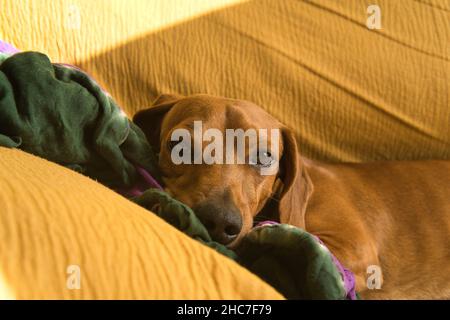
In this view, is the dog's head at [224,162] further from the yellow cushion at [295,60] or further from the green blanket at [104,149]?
the yellow cushion at [295,60]

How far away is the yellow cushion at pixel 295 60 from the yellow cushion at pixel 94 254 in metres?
1.01

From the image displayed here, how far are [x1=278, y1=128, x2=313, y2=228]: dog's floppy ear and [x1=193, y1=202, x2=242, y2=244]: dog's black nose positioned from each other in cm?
30

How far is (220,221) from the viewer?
1.35 metres

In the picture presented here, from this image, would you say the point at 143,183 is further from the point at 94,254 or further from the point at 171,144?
the point at 94,254

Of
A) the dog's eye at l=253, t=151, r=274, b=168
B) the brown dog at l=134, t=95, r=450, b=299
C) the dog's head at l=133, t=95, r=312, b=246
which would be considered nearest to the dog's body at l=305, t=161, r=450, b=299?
the brown dog at l=134, t=95, r=450, b=299

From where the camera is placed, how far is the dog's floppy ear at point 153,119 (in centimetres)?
178

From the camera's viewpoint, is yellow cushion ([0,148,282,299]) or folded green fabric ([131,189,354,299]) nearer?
yellow cushion ([0,148,282,299])

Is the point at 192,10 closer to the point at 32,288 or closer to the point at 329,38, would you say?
the point at 329,38

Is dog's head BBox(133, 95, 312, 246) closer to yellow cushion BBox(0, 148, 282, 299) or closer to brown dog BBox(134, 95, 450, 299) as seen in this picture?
brown dog BBox(134, 95, 450, 299)

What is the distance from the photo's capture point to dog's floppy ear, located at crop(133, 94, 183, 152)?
1.78m

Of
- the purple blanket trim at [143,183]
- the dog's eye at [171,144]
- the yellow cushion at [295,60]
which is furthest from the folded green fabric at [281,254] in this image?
the yellow cushion at [295,60]

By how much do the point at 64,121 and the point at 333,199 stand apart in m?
0.85
